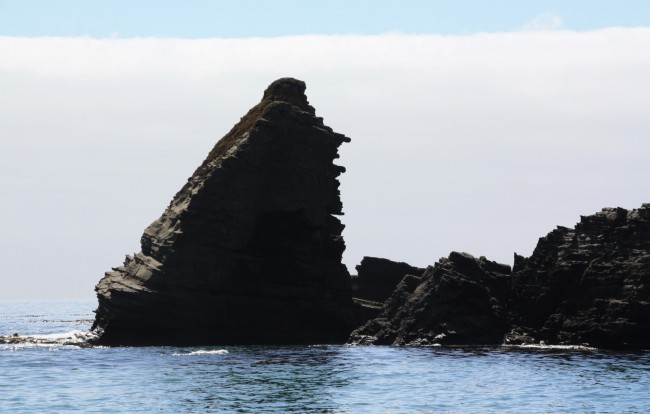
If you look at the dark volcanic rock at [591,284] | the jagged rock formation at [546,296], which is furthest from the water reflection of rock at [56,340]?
the dark volcanic rock at [591,284]

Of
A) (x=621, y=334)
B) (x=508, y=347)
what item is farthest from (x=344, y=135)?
(x=621, y=334)

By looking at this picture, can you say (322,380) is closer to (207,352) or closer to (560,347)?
(207,352)

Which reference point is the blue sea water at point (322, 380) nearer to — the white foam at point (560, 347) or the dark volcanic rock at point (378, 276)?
the white foam at point (560, 347)

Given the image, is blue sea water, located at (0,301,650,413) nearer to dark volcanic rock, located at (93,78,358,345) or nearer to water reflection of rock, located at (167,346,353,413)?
water reflection of rock, located at (167,346,353,413)

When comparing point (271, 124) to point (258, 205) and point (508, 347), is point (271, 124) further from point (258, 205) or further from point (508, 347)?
point (508, 347)

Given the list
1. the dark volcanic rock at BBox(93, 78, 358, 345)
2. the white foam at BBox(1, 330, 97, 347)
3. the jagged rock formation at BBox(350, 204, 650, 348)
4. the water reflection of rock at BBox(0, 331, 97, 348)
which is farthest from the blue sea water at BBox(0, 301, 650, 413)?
the white foam at BBox(1, 330, 97, 347)

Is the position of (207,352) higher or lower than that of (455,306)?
lower

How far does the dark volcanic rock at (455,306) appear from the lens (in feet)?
237

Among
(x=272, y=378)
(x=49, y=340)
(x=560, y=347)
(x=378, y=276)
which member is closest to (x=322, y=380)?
(x=272, y=378)

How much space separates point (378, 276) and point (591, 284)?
2317 centimetres

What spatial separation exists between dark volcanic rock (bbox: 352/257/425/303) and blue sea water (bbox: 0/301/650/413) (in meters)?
14.4

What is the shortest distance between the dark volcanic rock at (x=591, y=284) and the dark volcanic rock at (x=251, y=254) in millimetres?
14758

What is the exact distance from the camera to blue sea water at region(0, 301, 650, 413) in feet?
148

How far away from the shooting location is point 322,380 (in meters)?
53.8
